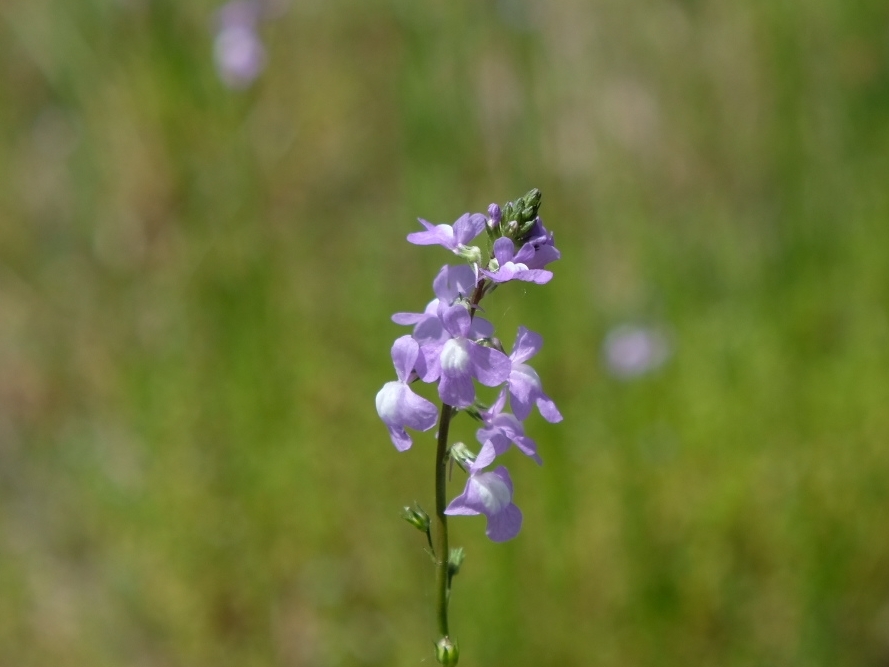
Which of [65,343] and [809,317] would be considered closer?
[809,317]

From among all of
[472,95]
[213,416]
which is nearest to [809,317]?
[472,95]

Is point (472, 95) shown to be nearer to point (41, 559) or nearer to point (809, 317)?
point (809, 317)

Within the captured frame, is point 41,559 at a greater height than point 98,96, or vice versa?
point 98,96

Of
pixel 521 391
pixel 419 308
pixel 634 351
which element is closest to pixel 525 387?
pixel 521 391

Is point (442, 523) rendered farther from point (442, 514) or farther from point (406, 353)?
point (406, 353)

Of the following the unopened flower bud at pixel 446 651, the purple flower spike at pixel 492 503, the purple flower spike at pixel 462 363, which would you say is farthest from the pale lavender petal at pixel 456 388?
the unopened flower bud at pixel 446 651

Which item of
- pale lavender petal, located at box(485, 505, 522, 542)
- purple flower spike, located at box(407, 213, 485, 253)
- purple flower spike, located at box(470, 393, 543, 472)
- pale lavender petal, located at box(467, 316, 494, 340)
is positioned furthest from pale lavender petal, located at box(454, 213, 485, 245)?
pale lavender petal, located at box(485, 505, 522, 542)

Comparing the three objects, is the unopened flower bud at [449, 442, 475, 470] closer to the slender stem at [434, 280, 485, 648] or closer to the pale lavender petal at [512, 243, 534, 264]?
the slender stem at [434, 280, 485, 648]
